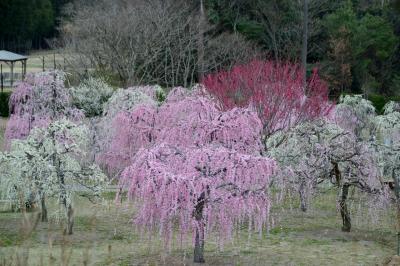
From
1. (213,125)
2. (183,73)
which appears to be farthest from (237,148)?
(183,73)

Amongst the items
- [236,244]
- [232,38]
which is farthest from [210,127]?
[232,38]

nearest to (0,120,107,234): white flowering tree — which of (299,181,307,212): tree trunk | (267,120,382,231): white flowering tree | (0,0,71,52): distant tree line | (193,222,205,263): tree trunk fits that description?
(193,222,205,263): tree trunk

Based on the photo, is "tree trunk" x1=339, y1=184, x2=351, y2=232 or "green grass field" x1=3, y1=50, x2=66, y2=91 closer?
"tree trunk" x1=339, y1=184, x2=351, y2=232

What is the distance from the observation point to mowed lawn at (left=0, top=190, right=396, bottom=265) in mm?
11656

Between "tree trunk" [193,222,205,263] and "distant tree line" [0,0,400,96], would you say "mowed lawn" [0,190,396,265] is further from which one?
"distant tree line" [0,0,400,96]

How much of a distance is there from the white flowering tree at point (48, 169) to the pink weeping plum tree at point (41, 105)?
19.0ft

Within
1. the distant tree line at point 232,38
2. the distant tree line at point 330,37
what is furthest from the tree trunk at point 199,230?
the distant tree line at point 330,37

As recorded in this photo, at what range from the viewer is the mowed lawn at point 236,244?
11656 mm

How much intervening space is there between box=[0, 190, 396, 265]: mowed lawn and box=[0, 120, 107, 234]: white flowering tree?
77 centimetres

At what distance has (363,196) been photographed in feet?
51.5

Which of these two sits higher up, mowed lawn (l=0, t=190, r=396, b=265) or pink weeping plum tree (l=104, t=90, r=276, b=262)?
pink weeping plum tree (l=104, t=90, r=276, b=262)

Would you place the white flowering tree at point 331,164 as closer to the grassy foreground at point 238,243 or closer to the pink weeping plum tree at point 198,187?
the grassy foreground at point 238,243

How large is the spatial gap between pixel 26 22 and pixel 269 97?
147 feet

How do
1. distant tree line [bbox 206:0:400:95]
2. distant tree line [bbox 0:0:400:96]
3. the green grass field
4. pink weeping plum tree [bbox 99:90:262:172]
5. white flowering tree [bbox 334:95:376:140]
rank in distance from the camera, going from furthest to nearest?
the green grass field → distant tree line [bbox 206:0:400:95] → distant tree line [bbox 0:0:400:96] → white flowering tree [bbox 334:95:376:140] → pink weeping plum tree [bbox 99:90:262:172]
